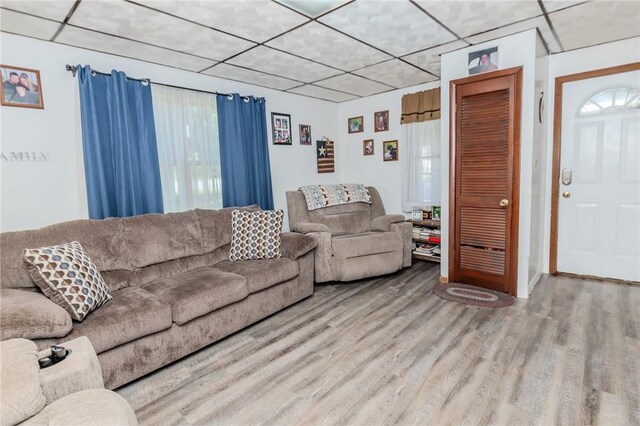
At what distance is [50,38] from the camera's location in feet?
8.21

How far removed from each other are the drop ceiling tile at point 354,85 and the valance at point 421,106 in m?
0.32

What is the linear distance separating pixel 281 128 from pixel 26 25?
2.52m

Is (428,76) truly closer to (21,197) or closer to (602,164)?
(602,164)

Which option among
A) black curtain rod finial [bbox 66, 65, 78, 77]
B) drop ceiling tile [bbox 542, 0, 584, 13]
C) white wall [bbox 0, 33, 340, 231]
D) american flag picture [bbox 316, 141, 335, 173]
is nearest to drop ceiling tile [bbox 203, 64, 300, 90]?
white wall [bbox 0, 33, 340, 231]

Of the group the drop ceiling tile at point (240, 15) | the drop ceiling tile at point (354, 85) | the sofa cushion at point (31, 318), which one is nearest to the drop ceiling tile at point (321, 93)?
the drop ceiling tile at point (354, 85)

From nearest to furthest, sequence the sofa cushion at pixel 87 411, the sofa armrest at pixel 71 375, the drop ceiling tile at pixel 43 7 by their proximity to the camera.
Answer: the sofa cushion at pixel 87 411, the sofa armrest at pixel 71 375, the drop ceiling tile at pixel 43 7

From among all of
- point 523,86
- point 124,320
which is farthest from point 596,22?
point 124,320

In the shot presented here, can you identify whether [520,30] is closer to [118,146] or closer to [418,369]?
[418,369]

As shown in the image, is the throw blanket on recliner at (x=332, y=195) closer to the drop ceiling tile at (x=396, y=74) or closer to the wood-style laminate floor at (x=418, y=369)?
the drop ceiling tile at (x=396, y=74)

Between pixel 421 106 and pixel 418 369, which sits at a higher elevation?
pixel 421 106

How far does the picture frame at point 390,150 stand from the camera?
4547 mm

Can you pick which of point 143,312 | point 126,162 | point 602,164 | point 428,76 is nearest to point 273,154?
point 126,162

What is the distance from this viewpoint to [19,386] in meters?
1.13

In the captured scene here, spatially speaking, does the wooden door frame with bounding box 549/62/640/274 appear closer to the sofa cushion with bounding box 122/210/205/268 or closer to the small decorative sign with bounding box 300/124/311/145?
the small decorative sign with bounding box 300/124/311/145
